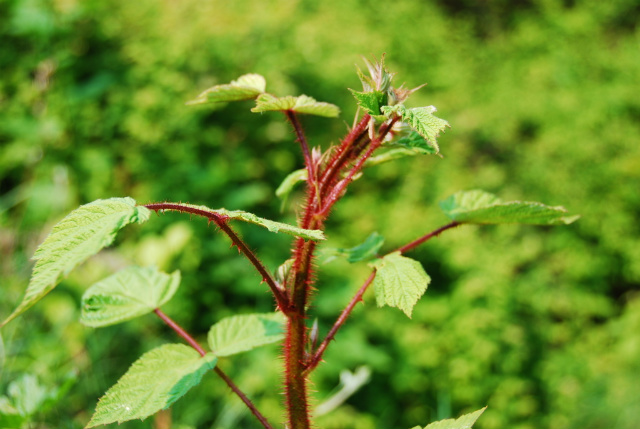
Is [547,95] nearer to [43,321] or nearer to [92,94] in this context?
[92,94]

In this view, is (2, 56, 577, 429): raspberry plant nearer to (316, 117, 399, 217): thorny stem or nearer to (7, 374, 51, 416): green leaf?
(316, 117, 399, 217): thorny stem

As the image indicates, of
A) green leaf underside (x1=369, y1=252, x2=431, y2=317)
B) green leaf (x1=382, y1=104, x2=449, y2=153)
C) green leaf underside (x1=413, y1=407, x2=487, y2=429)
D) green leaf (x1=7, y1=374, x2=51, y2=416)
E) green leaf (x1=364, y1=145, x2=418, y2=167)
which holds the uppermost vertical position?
green leaf (x1=382, y1=104, x2=449, y2=153)

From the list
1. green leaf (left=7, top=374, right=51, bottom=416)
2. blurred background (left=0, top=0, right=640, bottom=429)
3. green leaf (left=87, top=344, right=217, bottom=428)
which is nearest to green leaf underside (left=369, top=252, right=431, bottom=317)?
green leaf (left=87, top=344, right=217, bottom=428)

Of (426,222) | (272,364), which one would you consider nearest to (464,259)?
(426,222)

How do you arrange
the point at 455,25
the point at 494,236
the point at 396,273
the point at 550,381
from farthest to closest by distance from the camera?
the point at 455,25 < the point at 494,236 < the point at 550,381 < the point at 396,273

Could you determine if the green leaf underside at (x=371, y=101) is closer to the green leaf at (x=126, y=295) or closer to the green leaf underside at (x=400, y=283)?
the green leaf underside at (x=400, y=283)

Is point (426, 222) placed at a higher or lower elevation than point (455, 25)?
lower

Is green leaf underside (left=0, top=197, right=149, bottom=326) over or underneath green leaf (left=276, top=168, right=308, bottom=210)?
over
